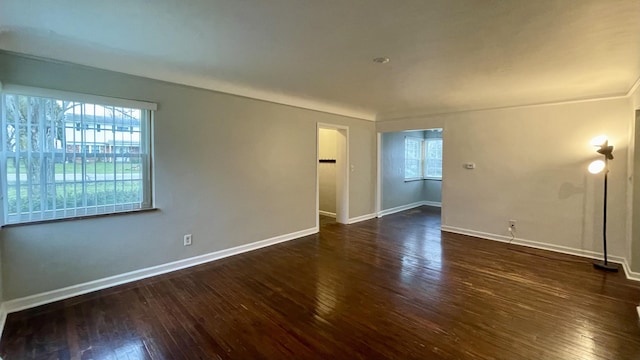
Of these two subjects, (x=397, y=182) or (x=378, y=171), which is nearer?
(x=378, y=171)

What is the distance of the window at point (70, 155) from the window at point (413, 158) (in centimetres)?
626

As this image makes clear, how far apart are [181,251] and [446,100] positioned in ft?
14.9

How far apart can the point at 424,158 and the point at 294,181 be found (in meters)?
5.14

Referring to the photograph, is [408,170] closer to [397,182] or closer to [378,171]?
[397,182]

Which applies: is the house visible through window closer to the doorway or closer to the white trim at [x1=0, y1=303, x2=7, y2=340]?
the doorway

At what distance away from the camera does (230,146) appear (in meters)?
4.09

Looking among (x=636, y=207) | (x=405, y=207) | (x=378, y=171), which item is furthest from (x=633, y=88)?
(x=405, y=207)

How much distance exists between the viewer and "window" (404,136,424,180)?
7.95 metres

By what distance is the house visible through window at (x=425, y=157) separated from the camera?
8164mm

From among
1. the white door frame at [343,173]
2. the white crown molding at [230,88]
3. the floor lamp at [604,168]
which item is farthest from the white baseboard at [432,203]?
the floor lamp at [604,168]

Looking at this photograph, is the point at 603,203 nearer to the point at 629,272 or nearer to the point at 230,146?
the point at 629,272

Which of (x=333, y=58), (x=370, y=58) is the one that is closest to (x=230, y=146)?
(x=333, y=58)

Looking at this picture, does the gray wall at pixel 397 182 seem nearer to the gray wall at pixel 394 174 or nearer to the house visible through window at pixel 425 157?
the gray wall at pixel 394 174

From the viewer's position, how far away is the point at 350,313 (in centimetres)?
266
